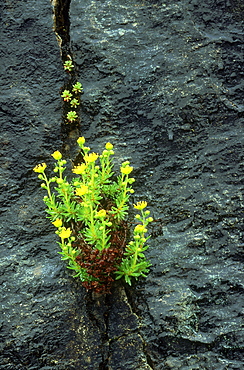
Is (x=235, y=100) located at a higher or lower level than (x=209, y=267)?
higher

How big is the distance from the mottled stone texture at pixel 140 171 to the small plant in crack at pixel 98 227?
22 centimetres

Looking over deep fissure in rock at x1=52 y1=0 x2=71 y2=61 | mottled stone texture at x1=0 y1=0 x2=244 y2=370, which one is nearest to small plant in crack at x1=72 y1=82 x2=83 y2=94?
mottled stone texture at x1=0 y1=0 x2=244 y2=370

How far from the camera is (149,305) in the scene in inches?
154

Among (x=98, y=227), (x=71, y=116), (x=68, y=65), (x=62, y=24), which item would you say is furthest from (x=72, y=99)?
(x=98, y=227)

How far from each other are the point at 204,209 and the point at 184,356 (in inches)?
60.2

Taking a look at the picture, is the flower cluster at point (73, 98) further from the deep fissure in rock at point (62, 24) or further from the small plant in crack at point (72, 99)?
the deep fissure in rock at point (62, 24)

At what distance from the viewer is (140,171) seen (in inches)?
189

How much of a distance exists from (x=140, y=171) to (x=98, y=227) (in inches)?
41.3

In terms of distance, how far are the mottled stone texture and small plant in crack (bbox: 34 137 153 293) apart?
0.22 metres

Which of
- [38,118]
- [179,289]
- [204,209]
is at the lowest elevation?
[179,289]

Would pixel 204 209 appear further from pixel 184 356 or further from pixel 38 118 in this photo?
pixel 38 118

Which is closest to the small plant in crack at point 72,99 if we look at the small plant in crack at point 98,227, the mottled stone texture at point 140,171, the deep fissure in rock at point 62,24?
the mottled stone texture at point 140,171

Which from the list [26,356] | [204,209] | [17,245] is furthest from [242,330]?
[17,245]

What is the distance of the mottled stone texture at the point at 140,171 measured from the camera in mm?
3725
